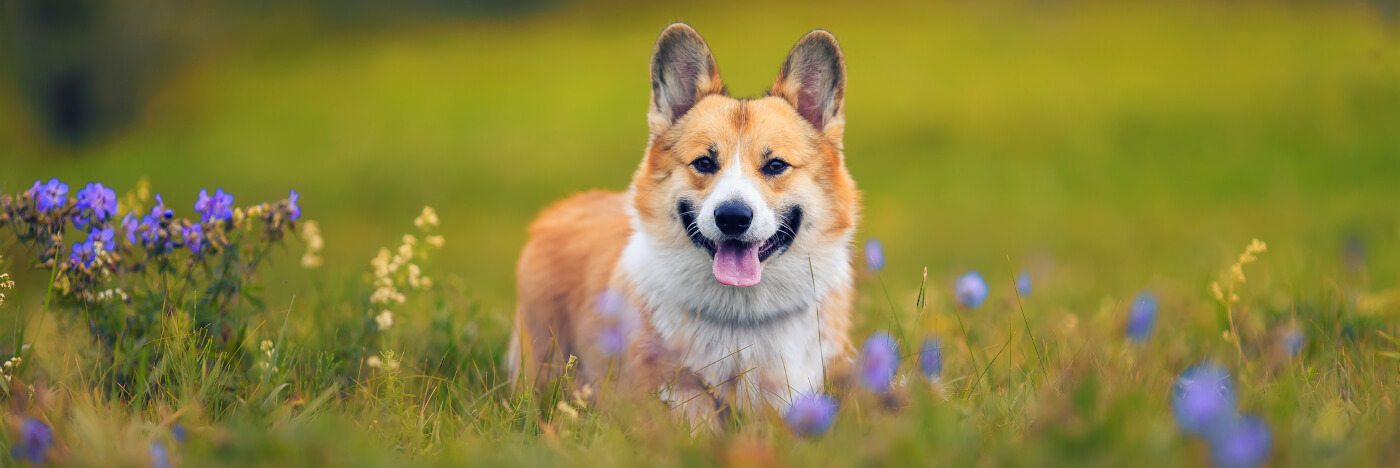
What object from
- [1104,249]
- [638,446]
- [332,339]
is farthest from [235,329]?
[1104,249]

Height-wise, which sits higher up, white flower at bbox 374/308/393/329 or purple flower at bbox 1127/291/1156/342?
white flower at bbox 374/308/393/329

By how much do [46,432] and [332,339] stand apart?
121cm

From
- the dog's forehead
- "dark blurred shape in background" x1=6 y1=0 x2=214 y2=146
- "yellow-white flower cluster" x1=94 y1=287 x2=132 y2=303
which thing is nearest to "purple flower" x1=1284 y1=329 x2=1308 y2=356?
the dog's forehead

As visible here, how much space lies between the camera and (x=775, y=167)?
10.8 feet

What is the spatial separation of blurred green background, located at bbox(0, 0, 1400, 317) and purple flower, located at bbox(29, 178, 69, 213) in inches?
131

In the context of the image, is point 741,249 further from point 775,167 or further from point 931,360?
point 931,360

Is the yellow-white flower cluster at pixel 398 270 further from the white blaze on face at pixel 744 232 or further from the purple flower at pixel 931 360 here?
the purple flower at pixel 931 360

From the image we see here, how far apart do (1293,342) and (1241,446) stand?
1847 millimetres

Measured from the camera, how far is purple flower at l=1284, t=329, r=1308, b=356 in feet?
10.4

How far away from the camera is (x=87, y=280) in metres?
3.08

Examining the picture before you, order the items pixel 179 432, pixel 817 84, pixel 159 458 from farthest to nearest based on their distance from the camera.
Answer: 1. pixel 817 84
2. pixel 179 432
3. pixel 159 458

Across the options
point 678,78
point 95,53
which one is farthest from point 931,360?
point 95,53

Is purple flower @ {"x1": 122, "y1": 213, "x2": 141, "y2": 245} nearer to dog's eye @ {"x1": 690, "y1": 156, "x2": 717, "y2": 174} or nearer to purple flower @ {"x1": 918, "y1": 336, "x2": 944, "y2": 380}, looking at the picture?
dog's eye @ {"x1": 690, "y1": 156, "x2": 717, "y2": 174}

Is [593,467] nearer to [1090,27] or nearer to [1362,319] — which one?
[1362,319]
